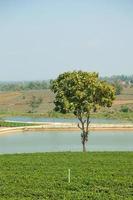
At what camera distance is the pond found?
41.2 metres

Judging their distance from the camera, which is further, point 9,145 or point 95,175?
point 9,145

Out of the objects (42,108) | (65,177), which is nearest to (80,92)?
(65,177)

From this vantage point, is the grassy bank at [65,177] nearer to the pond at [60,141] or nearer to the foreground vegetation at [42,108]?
the pond at [60,141]

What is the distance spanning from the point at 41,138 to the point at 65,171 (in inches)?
1183

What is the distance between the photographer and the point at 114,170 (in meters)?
20.8

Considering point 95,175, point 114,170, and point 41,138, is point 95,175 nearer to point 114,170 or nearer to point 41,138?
point 114,170

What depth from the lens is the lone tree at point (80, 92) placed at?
32406 mm

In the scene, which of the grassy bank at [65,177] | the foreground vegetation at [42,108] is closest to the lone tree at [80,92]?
the grassy bank at [65,177]

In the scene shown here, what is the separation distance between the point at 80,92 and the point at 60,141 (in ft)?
52.0

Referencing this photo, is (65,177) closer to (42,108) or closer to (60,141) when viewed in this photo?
(60,141)

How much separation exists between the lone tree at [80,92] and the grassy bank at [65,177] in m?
7.04

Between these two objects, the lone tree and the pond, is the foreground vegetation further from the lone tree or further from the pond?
the lone tree

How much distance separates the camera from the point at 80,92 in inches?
1277

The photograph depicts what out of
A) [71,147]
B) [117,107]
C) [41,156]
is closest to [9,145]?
[71,147]
